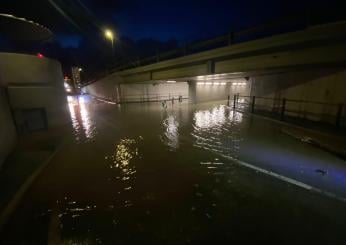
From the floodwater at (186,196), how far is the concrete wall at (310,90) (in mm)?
4504

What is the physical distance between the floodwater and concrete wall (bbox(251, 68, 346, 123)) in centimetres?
450

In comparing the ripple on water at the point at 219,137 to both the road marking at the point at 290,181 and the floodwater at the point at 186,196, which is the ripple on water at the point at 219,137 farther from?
the road marking at the point at 290,181

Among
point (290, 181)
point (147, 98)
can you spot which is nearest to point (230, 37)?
point (290, 181)

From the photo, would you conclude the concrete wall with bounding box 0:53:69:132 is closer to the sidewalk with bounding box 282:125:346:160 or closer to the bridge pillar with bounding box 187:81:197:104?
the sidewalk with bounding box 282:125:346:160

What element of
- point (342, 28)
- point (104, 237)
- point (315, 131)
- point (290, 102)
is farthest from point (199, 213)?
point (290, 102)

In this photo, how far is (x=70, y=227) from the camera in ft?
9.75

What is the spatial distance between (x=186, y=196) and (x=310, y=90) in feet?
35.3

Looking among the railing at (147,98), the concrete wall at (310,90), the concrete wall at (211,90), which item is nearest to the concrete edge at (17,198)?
the concrete wall at (310,90)

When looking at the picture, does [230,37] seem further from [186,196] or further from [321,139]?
[186,196]

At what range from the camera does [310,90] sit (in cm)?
A: 1016

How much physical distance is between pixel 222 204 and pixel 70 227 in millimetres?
2847

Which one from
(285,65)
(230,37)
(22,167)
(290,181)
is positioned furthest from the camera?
(230,37)

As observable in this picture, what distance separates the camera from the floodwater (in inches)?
110

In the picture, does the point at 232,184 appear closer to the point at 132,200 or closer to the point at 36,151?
the point at 132,200
